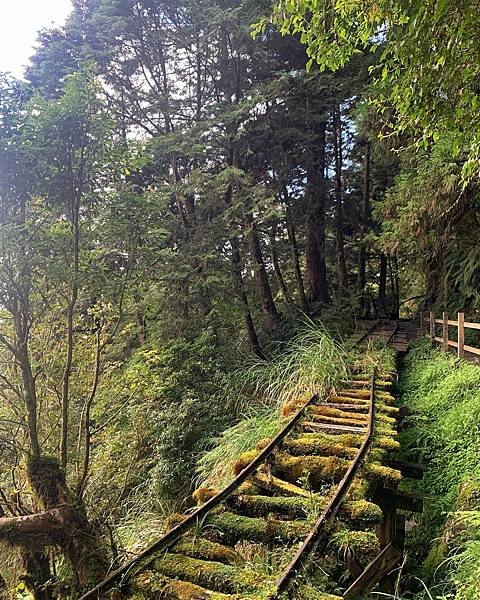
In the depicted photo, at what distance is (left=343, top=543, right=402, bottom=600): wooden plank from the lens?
10.7ft

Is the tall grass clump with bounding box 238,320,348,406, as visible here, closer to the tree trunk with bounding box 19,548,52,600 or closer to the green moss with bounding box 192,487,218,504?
the green moss with bounding box 192,487,218,504

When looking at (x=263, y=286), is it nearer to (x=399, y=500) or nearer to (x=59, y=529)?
(x=399, y=500)

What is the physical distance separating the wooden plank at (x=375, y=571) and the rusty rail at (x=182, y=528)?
110 cm

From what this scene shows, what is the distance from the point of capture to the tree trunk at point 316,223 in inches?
543

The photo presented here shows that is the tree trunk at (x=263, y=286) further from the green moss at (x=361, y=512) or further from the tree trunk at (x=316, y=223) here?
the green moss at (x=361, y=512)

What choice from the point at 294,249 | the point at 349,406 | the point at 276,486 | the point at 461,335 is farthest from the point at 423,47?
the point at 294,249

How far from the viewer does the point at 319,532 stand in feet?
9.27

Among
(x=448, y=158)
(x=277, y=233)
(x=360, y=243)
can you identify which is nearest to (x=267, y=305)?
(x=277, y=233)

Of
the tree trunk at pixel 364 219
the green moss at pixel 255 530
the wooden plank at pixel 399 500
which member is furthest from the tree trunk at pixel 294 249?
the green moss at pixel 255 530

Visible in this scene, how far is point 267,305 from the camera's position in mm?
13734

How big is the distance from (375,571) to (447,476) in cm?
171

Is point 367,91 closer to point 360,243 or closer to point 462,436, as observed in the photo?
point 360,243

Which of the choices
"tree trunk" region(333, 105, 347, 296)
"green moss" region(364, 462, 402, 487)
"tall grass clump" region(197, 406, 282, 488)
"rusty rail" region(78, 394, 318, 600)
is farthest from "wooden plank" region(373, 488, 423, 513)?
"tree trunk" region(333, 105, 347, 296)

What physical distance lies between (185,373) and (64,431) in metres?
5.47
